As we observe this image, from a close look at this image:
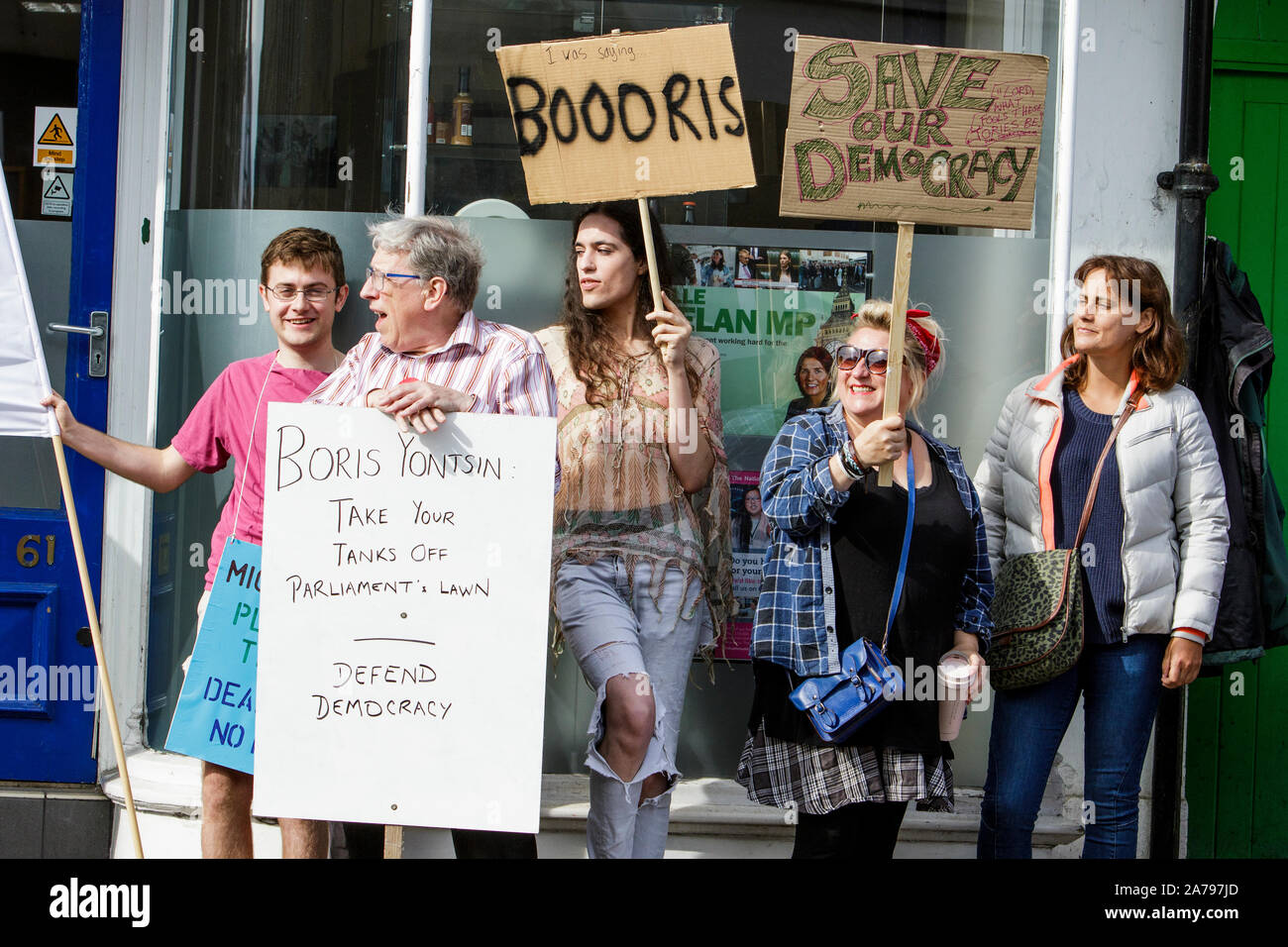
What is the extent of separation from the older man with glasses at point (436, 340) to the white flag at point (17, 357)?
2.29 feet

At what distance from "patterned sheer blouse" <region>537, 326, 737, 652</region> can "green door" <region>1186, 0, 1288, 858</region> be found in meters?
2.20

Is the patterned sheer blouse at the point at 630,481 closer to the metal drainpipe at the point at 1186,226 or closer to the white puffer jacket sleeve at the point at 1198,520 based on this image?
the white puffer jacket sleeve at the point at 1198,520

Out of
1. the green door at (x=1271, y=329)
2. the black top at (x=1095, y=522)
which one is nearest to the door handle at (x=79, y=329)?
the black top at (x=1095, y=522)

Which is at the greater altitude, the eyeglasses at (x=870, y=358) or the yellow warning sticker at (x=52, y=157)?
the yellow warning sticker at (x=52, y=157)

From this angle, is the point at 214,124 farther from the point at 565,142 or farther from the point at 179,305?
the point at 565,142

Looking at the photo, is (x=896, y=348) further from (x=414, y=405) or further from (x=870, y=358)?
(x=414, y=405)

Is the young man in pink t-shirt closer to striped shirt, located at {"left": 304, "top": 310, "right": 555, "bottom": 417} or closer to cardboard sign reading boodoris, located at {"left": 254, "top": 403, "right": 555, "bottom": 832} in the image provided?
striped shirt, located at {"left": 304, "top": 310, "right": 555, "bottom": 417}

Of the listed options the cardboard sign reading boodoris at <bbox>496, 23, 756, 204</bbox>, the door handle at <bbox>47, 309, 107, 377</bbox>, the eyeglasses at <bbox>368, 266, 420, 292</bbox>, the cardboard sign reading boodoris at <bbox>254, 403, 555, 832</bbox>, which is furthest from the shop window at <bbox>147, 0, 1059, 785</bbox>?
the cardboard sign reading boodoris at <bbox>254, 403, 555, 832</bbox>

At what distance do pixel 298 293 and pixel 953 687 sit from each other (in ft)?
6.78

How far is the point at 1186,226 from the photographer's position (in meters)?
4.13

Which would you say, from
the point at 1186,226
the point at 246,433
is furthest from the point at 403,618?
the point at 1186,226

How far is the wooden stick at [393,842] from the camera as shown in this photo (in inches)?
126
